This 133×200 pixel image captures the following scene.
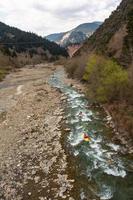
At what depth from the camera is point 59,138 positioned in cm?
3022

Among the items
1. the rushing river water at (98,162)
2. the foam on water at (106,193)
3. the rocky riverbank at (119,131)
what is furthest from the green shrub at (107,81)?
the foam on water at (106,193)

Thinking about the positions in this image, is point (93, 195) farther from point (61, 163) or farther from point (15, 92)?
point (15, 92)

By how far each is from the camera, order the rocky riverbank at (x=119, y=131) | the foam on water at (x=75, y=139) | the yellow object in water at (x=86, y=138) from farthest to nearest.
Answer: the yellow object in water at (x=86, y=138) < the foam on water at (x=75, y=139) < the rocky riverbank at (x=119, y=131)

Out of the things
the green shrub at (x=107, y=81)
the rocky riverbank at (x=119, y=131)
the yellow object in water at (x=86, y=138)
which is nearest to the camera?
the rocky riverbank at (x=119, y=131)

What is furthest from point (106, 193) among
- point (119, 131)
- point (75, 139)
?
point (119, 131)

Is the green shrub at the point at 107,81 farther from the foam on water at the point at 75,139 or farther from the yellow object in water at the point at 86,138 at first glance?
the yellow object in water at the point at 86,138

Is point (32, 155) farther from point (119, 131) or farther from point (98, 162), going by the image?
point (119, 131)

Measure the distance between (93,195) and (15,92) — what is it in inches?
1861

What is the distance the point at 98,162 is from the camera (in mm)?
23766

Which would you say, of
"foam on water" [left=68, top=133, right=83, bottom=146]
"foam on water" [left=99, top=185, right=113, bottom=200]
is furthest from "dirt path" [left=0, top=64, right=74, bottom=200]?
"foam on water" [left=99, top=185, right=113, bottom=200]

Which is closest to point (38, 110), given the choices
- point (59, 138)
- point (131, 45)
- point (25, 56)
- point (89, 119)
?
point (89, 119)

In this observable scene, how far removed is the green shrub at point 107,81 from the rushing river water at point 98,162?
3.22 meters

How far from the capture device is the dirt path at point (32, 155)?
19984mm

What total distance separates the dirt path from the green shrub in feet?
17.8
